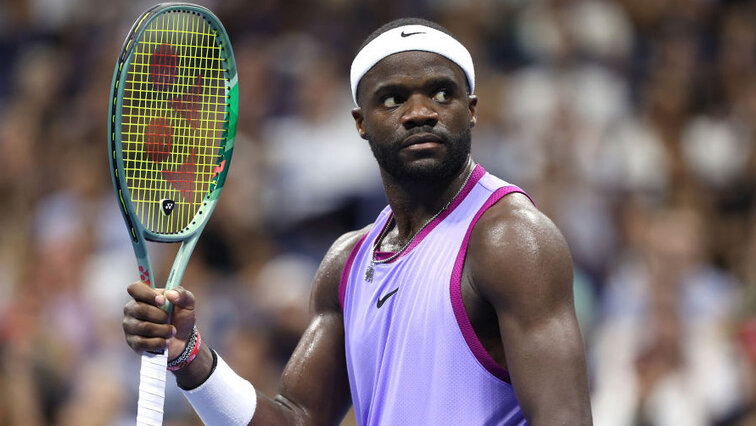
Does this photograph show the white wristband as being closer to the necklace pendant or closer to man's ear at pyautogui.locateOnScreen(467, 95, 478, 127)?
the necklace pendant

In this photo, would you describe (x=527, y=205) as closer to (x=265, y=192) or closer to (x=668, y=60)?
(x=265, y=192)

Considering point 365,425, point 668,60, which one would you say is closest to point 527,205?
point 365,425

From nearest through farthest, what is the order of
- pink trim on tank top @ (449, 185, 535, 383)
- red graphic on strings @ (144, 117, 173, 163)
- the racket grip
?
pink trim on tank top @ (449, 185, 535, 383)
the racket grip
red graphic on strings @ (144, 117, 173, 163)

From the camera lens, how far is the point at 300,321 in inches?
280

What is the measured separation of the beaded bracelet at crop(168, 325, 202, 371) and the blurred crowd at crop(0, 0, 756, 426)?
298cm

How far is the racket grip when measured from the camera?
11.6 ft

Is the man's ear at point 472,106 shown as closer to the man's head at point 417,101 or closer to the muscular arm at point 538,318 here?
the man's head at point 417,101

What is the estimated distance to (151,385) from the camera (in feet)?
11.6

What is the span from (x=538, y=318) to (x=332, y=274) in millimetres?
1035

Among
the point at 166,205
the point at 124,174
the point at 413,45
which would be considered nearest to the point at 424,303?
the point at 413,45

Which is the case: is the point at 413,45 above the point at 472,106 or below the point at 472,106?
above

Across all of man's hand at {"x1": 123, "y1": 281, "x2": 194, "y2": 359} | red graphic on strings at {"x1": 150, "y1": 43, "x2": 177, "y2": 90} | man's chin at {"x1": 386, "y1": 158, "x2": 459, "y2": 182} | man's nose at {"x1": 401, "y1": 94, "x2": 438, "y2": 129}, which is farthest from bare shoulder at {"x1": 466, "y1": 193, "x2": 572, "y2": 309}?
red graphic on strings at {"x1": 150, "y1": 43, "x2": 177, "y2": 90}

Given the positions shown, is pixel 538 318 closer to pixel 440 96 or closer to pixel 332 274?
pixel 440 96

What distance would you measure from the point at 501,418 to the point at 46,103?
24.9 feet
